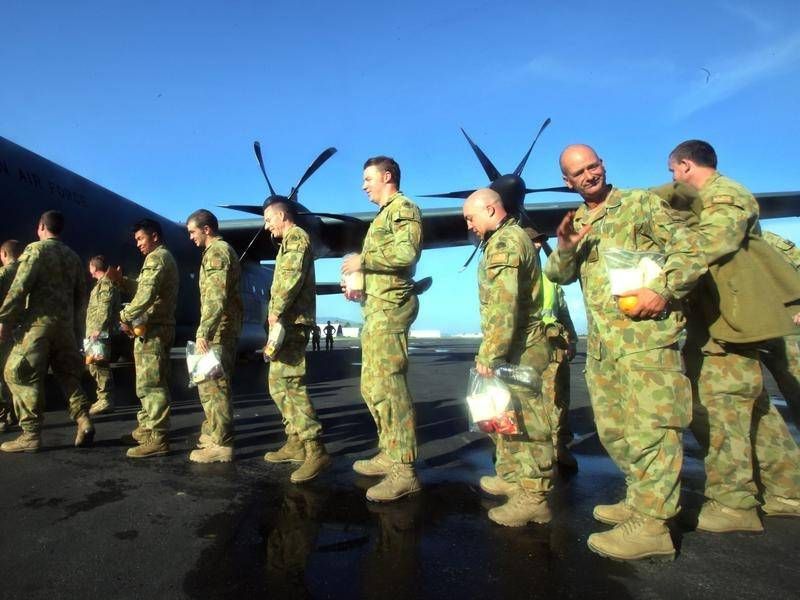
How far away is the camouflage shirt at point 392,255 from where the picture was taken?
3.27m

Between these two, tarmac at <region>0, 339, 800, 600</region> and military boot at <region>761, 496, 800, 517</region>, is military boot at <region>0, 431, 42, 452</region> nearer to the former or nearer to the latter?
tarmac at <region>0, 339, 800, 600</region>

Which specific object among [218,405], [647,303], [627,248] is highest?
[627,248]

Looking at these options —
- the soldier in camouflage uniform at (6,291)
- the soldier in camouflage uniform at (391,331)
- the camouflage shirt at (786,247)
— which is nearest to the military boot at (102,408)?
the soldier in camouflage uniform at (6,291)

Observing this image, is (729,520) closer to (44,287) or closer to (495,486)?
(495,486)

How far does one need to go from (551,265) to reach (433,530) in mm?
1529

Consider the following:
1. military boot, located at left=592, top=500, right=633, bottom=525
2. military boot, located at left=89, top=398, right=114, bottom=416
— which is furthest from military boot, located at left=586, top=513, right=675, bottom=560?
military boot, located at left=89, top=398, right=114, bottom=416

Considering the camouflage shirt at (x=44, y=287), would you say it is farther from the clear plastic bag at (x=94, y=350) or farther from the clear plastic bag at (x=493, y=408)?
the clear plastic bag at (x=493, y=408)

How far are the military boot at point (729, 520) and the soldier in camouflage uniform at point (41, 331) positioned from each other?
15.5 ft

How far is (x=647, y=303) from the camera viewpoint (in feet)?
7.47

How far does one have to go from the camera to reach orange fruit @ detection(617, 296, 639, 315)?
7.57ft

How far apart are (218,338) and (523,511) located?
2.64m

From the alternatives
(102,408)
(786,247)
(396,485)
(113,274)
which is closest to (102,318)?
(102,408)

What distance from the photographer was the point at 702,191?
2.72 m

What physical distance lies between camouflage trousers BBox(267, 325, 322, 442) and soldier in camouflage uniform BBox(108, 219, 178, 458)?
1.14 meters
